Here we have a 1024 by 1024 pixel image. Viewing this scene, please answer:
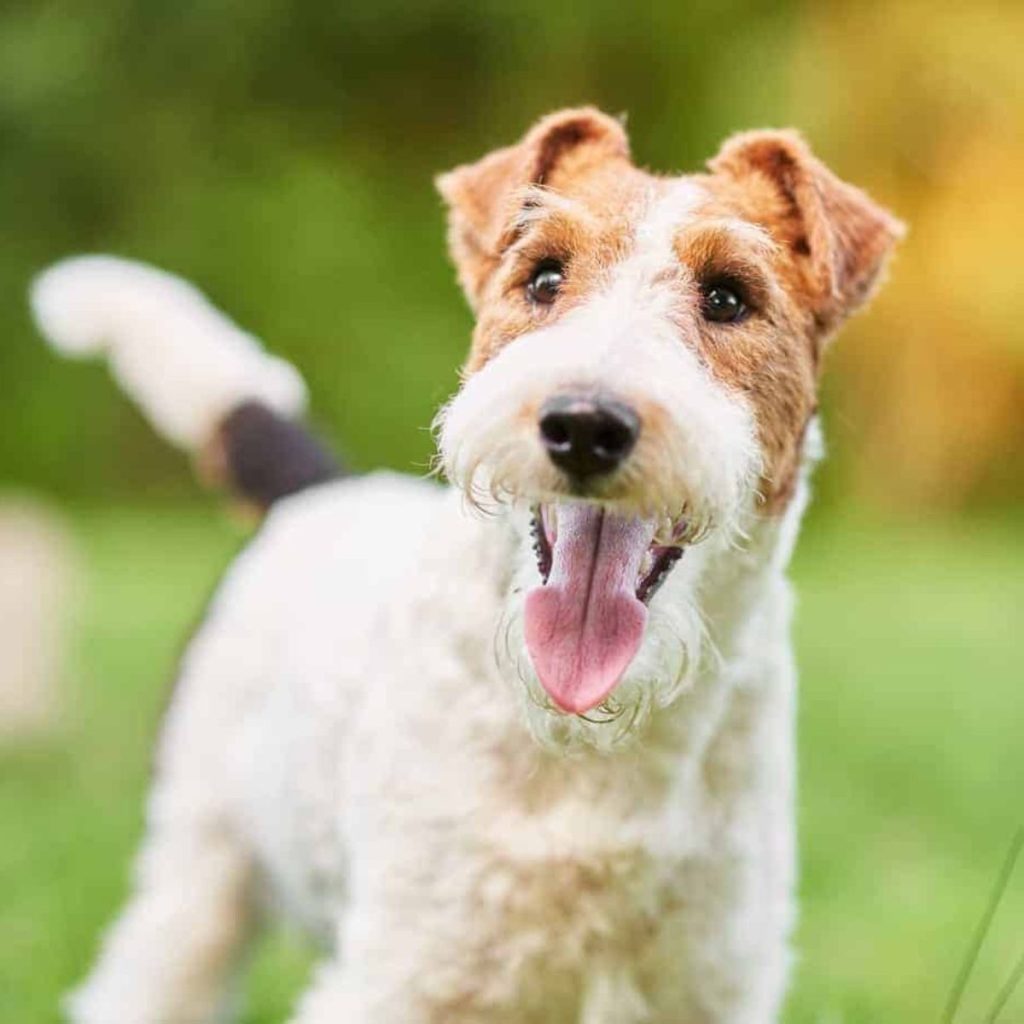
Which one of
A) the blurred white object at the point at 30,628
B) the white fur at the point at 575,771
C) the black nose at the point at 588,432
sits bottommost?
the white fur at the point at 575,771

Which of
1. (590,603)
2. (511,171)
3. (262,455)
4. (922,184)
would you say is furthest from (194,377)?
(922,184)

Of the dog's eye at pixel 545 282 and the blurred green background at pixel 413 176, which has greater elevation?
the blurred green background at pixel 413 176

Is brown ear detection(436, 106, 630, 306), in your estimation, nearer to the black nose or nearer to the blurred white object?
the black nose

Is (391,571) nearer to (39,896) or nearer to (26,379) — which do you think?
(39,896)

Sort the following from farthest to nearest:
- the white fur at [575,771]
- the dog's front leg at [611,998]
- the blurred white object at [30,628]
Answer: the blurred white object at [30,628], the dog's front leg at [611,998], the white fur at [575,771]

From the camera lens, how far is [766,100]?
55.3 ft

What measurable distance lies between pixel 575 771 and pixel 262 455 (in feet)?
5.97

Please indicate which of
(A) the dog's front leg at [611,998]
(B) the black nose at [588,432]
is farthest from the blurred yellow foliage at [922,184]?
(B) the black nose at [588,432]

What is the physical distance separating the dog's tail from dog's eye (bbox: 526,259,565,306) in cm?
164

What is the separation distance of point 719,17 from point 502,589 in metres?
16.1

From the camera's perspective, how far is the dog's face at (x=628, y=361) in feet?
8.25

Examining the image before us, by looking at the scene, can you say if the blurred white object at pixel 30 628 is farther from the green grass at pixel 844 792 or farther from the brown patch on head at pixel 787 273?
the brown patch on head at pixel 787 273

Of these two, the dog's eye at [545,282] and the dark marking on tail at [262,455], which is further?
the dark marking on tail at [262,455]

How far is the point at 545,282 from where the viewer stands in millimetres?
2967
